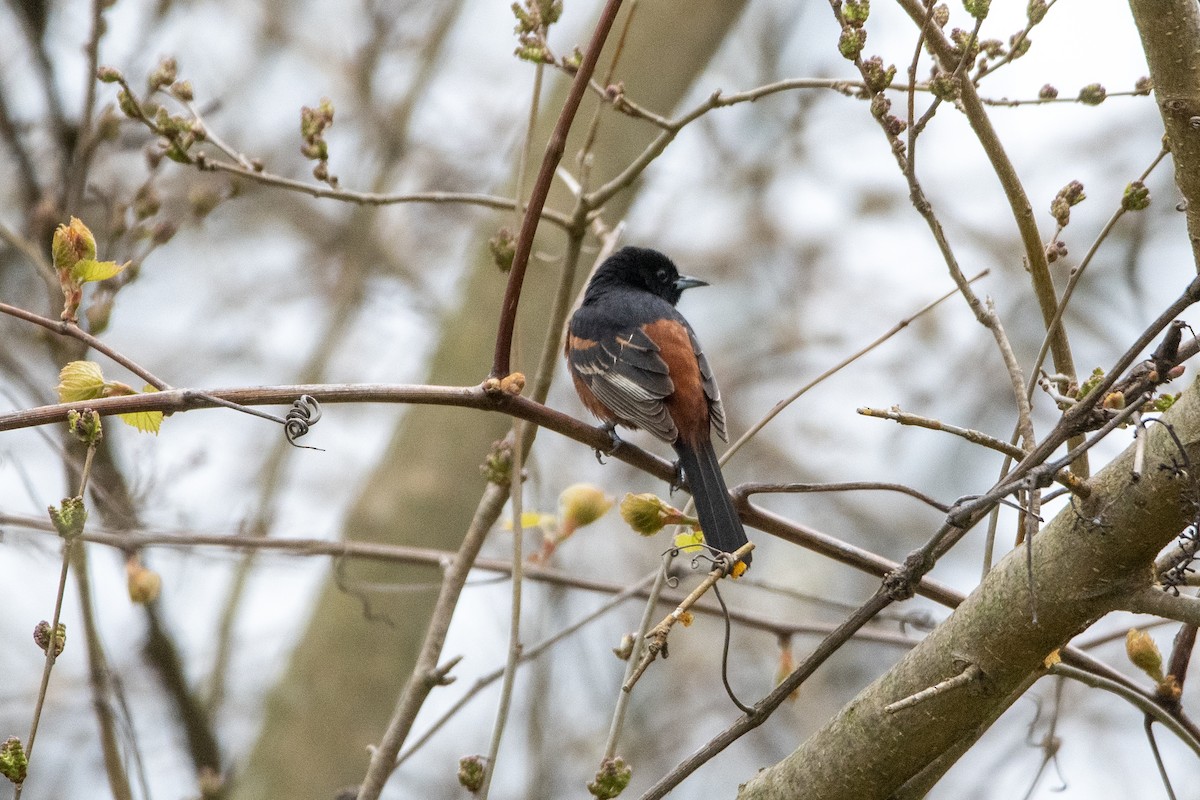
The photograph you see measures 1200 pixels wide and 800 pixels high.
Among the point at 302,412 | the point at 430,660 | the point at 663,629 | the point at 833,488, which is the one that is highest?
the point at 302,412

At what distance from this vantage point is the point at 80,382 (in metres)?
2.25

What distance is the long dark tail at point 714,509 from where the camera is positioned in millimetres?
2668

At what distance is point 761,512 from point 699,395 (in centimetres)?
176

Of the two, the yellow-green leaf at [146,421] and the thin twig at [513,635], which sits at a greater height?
the yellow-green leaf at [146,421]

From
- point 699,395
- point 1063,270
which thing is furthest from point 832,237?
point 699,395

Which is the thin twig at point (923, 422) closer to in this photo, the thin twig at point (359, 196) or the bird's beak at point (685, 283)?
the thin twig at point (359, 196)

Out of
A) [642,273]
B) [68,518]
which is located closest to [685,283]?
[642,273]

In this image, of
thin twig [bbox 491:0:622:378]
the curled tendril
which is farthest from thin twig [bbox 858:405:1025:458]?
the curled tendril

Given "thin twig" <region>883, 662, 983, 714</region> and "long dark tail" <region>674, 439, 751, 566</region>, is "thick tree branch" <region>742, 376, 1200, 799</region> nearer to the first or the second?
"thin twig" <region>883, 662, 983, 714</region>

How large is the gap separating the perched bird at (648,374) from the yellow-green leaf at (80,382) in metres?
1.67

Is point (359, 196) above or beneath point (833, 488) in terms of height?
above

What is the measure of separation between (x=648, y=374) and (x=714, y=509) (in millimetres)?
1470

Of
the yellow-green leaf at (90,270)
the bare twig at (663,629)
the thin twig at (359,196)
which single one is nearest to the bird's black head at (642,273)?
the thin twig at (359,196)

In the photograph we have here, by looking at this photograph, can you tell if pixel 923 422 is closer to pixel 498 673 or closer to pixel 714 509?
pixel 714 509
